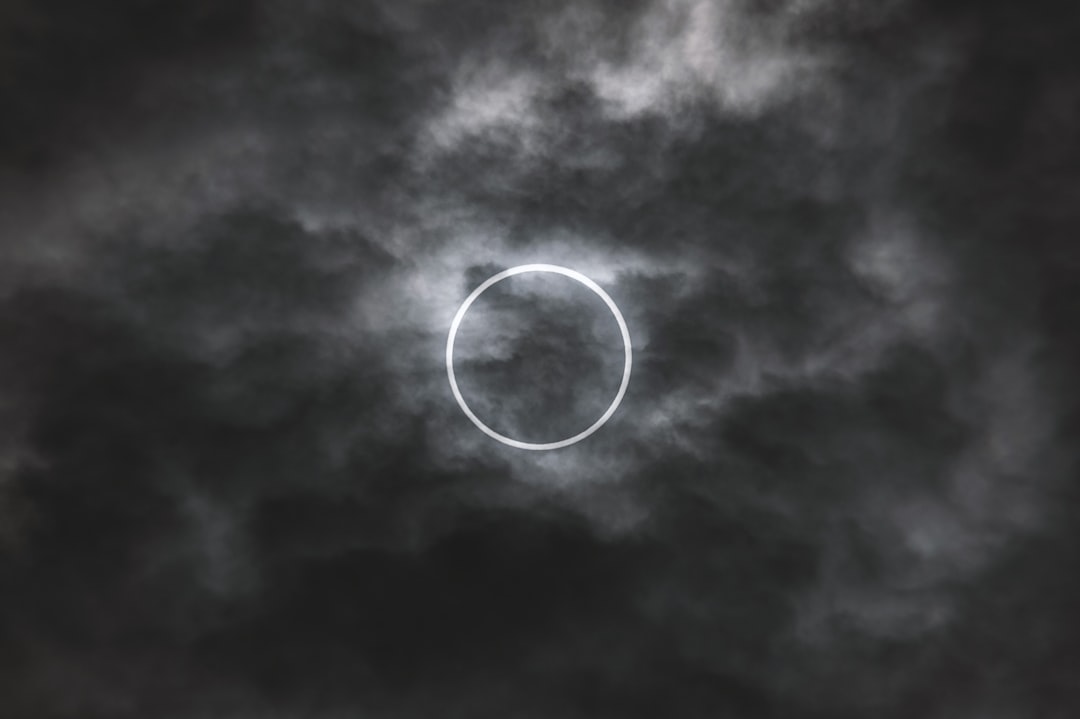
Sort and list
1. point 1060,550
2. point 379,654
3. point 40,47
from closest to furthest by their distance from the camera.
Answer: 1. point 40,47
2. point 1060,550
3. point 379,654

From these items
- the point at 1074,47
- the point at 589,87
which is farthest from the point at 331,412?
the point at 1074,47

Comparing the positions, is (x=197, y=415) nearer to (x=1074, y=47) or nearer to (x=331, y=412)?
(x=331, y=412)

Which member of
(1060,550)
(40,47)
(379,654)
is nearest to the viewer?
(40,47)

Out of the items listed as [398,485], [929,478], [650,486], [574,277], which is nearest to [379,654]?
[398,485]

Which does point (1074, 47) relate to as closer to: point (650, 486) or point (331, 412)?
point (650, 486)

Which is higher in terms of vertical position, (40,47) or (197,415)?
(40,47)

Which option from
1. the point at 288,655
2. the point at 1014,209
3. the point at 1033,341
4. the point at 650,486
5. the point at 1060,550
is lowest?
the point at 288,655

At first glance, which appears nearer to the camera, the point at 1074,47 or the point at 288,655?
the point at 1074,47
